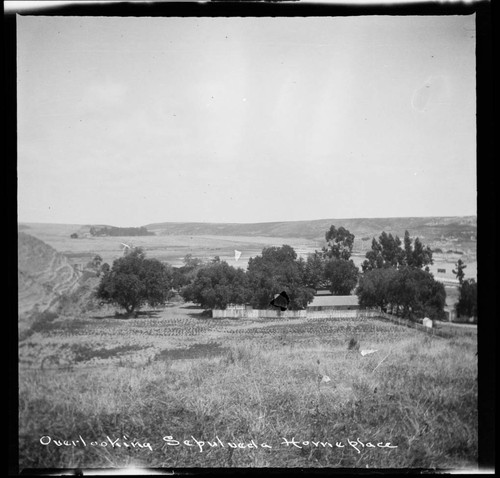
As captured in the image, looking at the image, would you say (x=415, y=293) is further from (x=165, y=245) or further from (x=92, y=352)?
(x=92, y=352)

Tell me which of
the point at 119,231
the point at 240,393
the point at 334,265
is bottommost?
the point at 240,393

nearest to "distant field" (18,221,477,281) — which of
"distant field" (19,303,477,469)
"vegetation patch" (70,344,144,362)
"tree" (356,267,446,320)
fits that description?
"tree" (356,267,446,320)

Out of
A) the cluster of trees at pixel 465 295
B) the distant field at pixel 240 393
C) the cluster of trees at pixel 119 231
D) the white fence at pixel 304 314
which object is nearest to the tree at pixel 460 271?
the cluster of trees at pixel 465 295

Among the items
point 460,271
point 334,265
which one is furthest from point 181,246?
point 460,271

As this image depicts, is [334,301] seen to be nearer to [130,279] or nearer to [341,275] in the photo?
[341,275]

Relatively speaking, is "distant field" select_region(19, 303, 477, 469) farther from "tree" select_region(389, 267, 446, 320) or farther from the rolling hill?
the rolling hill

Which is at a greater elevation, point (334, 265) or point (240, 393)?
point (334, 265)
